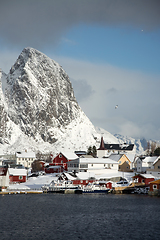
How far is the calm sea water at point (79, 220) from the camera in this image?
135 feet

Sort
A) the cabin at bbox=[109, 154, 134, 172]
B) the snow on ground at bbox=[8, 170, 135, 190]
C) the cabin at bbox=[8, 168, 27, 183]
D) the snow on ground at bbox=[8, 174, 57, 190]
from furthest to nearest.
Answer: the cabin at bbox=[109, 154, 134, 172], the cabin at bbox=[8, 168, 27, 183], the snow on ground at bbox=[8, 170, 135, 190], the snow on ground at bbox=[8, 174, 57, 190]

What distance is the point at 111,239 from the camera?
127 feet

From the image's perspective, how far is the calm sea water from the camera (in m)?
41.0

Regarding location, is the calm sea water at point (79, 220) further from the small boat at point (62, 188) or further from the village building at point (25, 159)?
the village building at point (25, 159)

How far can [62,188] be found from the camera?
9456cm

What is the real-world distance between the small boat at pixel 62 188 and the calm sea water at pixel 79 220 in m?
20.7

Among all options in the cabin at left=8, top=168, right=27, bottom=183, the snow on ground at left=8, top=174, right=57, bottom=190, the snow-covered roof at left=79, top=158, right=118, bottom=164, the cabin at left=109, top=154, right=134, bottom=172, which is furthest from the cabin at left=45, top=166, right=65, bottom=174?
the cabin at left=8, top=168, right=27, bottom=183

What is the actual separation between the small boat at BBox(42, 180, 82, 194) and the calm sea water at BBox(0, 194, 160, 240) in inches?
814

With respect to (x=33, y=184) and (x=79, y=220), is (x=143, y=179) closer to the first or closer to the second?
(x=33, y=184)

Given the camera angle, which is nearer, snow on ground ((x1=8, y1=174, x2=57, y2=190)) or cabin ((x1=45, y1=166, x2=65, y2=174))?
snow on ground ((x1=8, y1=174, x2=57, y2=190))

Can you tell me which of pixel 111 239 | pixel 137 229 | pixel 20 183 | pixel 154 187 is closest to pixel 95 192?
pixel 154 187

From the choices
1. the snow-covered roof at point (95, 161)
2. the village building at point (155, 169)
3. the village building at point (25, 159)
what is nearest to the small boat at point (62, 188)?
the snow-covered roof at point (95, 161)

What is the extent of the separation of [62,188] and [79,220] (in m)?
44.5

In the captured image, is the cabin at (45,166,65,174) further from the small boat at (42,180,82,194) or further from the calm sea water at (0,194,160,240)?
the calm sea water at (0,194,160,240)
